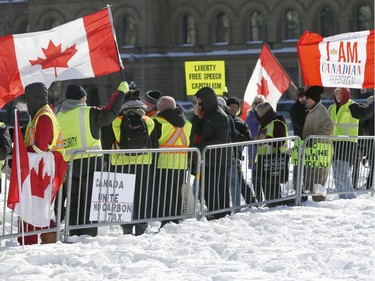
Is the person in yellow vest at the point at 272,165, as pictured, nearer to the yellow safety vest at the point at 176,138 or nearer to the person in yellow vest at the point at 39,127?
the yellow safety vest at the point at 176,138

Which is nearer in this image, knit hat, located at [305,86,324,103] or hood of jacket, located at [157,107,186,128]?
hood of jacket, located at [157,107,186,128]

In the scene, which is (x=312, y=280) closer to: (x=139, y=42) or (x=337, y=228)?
(x=337, y=228)

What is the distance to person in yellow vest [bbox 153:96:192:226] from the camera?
11016mm

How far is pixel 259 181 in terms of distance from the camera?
12.7 metres

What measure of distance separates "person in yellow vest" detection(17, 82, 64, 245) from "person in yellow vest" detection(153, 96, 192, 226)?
160 cm

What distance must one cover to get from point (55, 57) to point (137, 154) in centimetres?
132

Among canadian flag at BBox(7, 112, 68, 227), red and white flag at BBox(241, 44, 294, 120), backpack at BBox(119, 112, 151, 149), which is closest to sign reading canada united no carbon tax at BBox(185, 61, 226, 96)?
red and white flag at BBox(241, 44, 294, 120)

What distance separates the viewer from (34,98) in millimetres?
9648

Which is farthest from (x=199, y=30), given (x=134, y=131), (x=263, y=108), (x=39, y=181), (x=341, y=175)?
(x=39, y=181)

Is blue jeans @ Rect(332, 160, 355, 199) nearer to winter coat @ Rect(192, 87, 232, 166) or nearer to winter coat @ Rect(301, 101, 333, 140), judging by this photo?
winter coat @ Rect(301, 101, 333, 140)

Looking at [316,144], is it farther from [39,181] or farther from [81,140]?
[39,181]

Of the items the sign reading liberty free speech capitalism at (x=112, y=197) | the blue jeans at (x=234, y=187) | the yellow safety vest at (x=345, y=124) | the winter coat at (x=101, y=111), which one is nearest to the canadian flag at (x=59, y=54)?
the winter coat at (x=101, y=111)

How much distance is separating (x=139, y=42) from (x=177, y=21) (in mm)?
2833

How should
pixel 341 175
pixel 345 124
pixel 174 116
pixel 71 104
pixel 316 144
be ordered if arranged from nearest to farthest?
pixel 71 104 < pixel 174 116 < pixel 316 144 < pixel 341 175 < pixel 345 124
